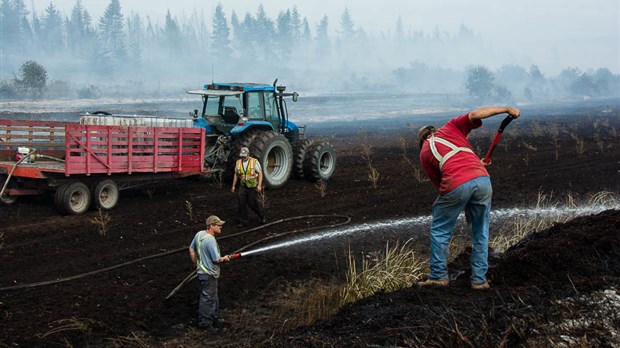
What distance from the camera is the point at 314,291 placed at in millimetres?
7691

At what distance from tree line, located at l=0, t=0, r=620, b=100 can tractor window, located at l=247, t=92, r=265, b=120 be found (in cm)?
5003

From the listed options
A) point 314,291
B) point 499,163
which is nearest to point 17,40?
point 499,163

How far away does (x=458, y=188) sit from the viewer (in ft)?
19.9

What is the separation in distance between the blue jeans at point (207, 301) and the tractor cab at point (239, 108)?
7007 mm

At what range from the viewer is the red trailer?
10812mm

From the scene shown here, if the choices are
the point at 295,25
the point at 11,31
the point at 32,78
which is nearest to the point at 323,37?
the point at 295,25

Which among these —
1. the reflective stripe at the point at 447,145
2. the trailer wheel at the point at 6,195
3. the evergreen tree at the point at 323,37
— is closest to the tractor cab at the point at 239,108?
the trailer wheel at the point at 6,195

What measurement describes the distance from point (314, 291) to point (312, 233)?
287 centimetres

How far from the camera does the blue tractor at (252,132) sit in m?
13.6

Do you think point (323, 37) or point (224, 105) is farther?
point (323, 37)

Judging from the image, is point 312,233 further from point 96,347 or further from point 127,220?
point 96,347

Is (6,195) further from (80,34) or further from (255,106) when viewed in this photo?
(80,34)

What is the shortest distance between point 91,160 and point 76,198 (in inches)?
28.3

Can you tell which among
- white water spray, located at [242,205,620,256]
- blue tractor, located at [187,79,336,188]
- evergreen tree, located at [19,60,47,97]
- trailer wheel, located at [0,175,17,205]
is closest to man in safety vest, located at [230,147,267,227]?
white water spray, located at [242,205,620,256]
